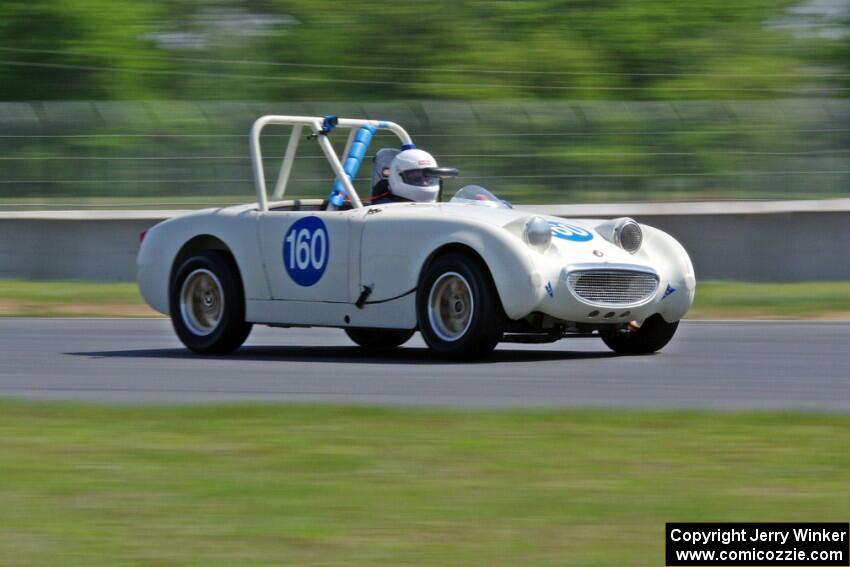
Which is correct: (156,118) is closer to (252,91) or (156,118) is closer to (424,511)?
(252,91)

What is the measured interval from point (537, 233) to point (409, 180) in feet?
5.28

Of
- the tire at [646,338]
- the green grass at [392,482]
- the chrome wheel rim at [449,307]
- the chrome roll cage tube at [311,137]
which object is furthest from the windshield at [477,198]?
the green grass at [392,482]

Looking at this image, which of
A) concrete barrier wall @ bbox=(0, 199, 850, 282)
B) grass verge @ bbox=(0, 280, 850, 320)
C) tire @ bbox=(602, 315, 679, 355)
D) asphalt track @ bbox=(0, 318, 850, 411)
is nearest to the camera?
asphalt track @ bbox=(0, 318, 850, 411)

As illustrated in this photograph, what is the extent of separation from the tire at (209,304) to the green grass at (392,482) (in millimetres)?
3555

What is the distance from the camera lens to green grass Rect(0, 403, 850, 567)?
454cm

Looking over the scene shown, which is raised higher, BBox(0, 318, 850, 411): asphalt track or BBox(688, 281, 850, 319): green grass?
BBox(0, 318, 850, 411): asphalt track

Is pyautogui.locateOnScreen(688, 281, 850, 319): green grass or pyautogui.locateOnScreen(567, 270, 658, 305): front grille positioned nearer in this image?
pyautogui.locateOnScreen(567, 270, 658, 305): front grille

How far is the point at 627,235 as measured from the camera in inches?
397

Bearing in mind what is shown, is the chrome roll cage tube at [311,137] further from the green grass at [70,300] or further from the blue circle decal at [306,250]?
the green grass at [70,300]

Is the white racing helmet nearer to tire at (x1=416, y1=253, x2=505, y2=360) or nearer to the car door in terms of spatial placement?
the car door

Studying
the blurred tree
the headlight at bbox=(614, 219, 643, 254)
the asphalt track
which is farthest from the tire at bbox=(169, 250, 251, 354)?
the blurred tree

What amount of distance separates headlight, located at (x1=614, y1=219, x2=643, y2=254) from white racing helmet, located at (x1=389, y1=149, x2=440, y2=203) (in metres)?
1.43

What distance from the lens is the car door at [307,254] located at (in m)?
10.3

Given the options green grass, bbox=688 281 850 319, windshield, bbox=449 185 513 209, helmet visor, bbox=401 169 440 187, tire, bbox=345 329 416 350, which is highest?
helmet visor, bbox=401 169 440 187
